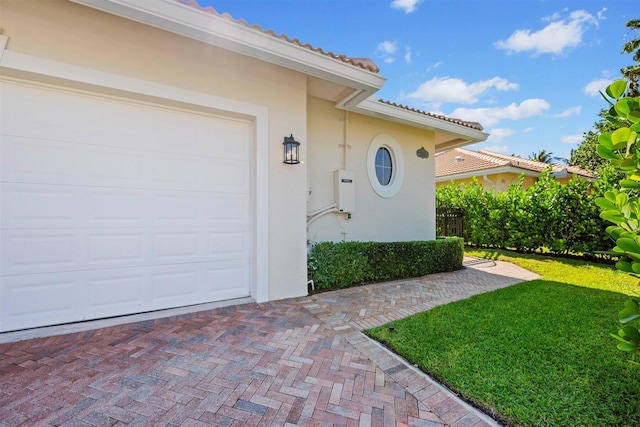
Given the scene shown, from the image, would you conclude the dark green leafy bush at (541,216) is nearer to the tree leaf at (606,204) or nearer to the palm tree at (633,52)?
the tree leaf at (606,204)

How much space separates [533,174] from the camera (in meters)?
14.5

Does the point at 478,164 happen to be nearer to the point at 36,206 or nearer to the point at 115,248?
the point at 115,248

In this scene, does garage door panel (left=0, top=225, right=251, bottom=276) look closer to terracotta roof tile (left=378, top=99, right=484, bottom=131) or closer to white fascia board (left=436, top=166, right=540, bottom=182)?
terracotta roof tile (left=378, top=99, right=484, bottom=131)

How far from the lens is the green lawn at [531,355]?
221 centimetres

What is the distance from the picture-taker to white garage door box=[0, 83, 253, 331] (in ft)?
11.5

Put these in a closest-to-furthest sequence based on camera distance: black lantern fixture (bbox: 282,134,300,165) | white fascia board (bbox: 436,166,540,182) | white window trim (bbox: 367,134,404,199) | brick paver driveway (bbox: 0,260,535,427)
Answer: brick paver driveway (bbox: 0,260,535,427)
black lantern fixture (bbox: 282,134,300,165)
white window trim (bbox: 367,134,404,199)
white fascia board (bbox: 436,166,540,182)

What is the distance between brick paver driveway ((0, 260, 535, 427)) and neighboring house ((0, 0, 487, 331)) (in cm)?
71

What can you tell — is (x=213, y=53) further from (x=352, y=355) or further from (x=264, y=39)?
(x=352, y=355)

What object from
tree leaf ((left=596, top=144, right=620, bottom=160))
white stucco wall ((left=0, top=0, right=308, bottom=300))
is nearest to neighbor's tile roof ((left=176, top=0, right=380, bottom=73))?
white stucco wall ((left=0, top=0, right=308, bottom=300))

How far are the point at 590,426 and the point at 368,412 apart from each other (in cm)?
163

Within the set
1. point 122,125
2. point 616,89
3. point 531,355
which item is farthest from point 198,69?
point 531,355

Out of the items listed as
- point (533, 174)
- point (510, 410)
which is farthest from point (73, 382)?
point (533, 174)

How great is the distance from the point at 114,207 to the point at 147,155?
2.97 ft

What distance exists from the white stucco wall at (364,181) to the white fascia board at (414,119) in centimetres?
43
